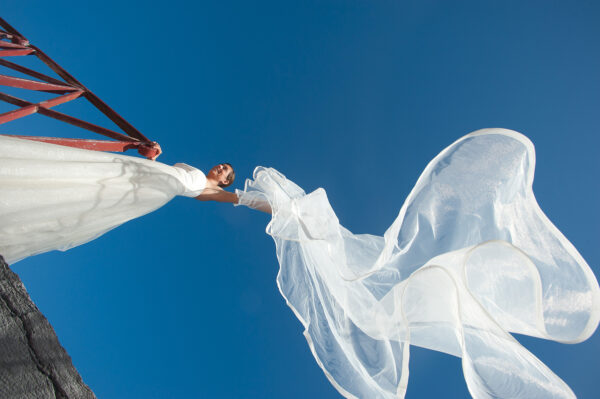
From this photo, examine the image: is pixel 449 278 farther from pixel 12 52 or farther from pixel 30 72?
pixel 12 52

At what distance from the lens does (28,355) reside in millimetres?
1189

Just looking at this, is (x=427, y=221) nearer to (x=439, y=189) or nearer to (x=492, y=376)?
(x=439, y=189)

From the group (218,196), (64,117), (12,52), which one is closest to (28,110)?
(64,117)

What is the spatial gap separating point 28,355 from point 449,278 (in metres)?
1.67

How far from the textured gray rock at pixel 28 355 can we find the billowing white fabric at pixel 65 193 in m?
0.41

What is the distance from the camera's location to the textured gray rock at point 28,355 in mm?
1087

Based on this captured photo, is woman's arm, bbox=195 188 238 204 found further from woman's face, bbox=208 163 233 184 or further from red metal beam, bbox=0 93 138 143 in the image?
red metal beam, bbox=0 93 138 143

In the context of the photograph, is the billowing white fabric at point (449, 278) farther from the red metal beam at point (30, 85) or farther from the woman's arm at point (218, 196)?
the red metal beam at point (30, 85)

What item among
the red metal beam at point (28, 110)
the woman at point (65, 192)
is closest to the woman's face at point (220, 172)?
the woman at point (65, 192)

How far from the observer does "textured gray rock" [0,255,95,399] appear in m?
1.09

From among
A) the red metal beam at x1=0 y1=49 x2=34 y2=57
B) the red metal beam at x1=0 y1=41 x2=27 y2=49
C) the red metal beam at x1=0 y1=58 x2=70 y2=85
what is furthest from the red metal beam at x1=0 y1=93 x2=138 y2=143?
the red metal beam at x1=0 y1=41 x2=27 y2=49

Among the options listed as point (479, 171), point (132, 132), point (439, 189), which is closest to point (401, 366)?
point (439, 189)

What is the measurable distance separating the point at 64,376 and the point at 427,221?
6.29 ft

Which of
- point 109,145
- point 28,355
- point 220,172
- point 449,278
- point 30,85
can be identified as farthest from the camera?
point 220,172
